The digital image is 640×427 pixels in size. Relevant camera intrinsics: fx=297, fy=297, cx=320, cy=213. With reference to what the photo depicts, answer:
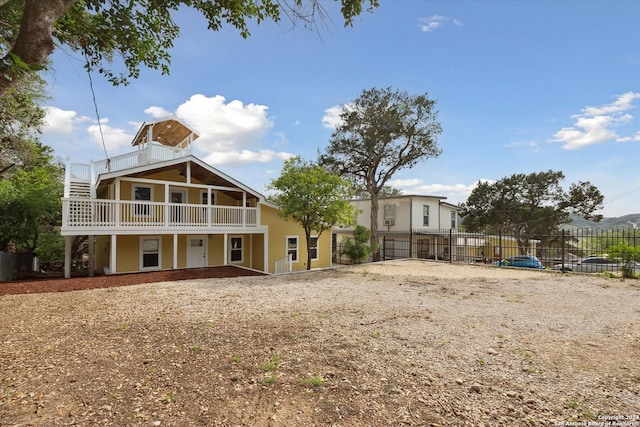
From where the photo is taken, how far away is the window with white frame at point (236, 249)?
16.1 metres

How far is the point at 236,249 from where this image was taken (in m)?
16.2

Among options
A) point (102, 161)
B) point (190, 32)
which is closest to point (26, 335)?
point (190, 32)

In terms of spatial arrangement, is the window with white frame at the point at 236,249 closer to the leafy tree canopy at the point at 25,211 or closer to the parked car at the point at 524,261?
the leafy tree canopy at the point at 25,211

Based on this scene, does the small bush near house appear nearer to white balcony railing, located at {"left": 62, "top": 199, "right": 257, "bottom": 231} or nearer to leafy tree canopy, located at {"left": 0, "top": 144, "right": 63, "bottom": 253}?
white balcony railing, located at {"left": 62, "top": 199, "right": 257, "bottom": 231}

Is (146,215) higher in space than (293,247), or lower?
higher

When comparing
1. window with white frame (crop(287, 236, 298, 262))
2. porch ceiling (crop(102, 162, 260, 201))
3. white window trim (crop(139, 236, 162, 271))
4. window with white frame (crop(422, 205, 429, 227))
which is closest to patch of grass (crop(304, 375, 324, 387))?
porch ceiling (crop(102, 162, 260, 201))

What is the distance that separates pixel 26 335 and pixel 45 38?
453 centimetres

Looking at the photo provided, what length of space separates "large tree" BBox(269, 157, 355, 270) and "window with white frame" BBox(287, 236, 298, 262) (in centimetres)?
316

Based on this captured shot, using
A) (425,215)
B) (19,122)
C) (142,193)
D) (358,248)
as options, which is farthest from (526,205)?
(19,122)

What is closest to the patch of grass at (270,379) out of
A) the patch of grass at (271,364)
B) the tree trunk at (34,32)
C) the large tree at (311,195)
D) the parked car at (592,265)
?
the patch of grass at (271,364)

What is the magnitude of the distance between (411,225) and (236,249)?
1390cm

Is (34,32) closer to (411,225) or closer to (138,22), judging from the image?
(138,22)

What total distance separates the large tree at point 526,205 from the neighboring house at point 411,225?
8001 millimetres

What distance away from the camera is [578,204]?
93.1 ft
